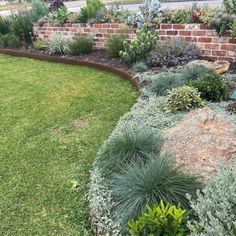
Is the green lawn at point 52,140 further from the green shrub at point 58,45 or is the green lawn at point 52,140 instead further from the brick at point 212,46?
the brick at point 212,46

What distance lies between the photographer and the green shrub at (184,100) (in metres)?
3.57

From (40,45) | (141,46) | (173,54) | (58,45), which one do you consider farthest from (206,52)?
(40,45)

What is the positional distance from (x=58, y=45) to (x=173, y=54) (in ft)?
10.5

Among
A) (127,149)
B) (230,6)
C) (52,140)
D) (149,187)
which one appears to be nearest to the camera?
(149,187)

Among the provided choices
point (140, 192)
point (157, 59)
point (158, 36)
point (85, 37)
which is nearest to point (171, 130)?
point (140, 192)

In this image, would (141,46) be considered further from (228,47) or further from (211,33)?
(228,47)

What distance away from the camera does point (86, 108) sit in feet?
14.5

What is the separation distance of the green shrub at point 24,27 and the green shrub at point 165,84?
541 centimetres

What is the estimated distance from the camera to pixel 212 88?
147 inches

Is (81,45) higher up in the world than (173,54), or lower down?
lower down

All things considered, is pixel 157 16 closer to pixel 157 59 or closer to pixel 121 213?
pixel 157 59

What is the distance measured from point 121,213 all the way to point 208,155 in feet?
2.87

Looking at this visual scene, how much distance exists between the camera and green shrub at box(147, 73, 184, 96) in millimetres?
4129

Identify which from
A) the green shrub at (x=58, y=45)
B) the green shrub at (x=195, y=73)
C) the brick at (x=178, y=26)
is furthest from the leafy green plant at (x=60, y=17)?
the green shrub at (x=195, y=73)
